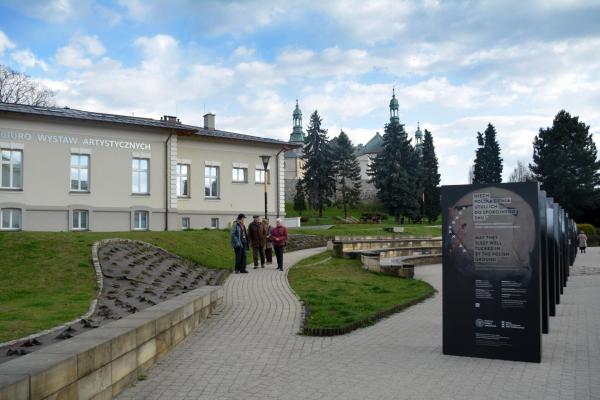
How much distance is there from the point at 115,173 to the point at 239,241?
1657 cm

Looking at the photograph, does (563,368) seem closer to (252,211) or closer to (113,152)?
(113,152)

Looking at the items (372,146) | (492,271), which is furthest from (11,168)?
(372,146)

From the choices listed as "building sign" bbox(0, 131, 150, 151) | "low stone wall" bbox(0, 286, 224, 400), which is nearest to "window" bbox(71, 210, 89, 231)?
"building sign" bbox(0, 131, 150, 151)

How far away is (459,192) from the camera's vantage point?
7820 mm

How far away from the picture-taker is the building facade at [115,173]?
2922 cm

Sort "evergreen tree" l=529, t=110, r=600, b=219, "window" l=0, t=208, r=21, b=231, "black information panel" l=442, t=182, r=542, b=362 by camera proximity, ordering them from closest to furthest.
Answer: "black information panel" l=442, t=182, r=542, b=362 → "window" l=0, t=208, r=21, b=231 → "evergreen tree" l=529, t=110, r=600, b=219

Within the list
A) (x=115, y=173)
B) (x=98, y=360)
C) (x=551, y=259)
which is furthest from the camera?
(x=115, y=173)

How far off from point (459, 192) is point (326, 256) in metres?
17.7

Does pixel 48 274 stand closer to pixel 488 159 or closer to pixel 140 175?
pixel 140 175

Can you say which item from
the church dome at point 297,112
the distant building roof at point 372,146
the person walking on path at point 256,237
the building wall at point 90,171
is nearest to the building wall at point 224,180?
the building wall at point 90,171

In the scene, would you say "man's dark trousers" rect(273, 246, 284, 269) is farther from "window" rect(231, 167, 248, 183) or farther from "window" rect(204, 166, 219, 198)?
"window" rect(231, 167, 248, 183)

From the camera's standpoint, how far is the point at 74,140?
3078cm

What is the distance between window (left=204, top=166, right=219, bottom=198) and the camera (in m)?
37.7

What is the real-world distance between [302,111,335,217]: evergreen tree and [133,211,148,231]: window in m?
42.3
